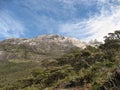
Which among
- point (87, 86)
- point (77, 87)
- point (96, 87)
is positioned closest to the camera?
point (96, 87)

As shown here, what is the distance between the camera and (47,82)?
5756 centimetres

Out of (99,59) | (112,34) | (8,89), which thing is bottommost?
(8,89)

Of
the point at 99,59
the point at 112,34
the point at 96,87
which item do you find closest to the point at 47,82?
the point at 99,59

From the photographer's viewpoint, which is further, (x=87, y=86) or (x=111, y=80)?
(x=87, y=86)

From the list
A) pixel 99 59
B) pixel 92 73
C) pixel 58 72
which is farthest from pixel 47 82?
pixel 92 73

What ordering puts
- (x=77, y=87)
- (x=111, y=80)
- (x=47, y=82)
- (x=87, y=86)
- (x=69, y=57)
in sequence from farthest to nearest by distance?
(x=69, y=57)
(x=47, y=82)
(x=77, y=87)
(x=87, y=86)
(x=111, y=80)

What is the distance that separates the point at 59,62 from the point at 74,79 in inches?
1355

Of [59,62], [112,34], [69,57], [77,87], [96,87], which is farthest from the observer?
[112,34]

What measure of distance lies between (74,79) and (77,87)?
2.70 meters

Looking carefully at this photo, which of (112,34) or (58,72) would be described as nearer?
(58,72)

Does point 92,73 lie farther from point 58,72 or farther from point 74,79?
point 58,72

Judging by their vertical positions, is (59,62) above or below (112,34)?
below

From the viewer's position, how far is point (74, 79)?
4406 cm

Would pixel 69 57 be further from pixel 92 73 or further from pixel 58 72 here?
pixel 92 73
